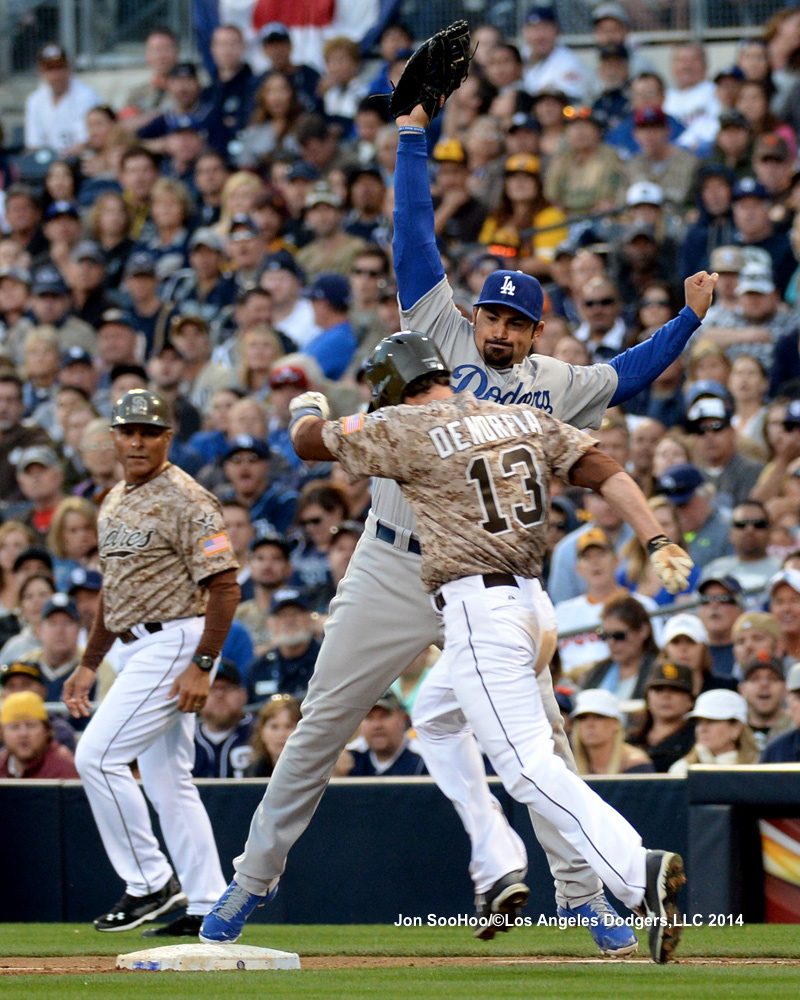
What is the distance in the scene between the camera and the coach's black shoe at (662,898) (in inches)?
192

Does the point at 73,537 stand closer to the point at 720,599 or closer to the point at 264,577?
the point at 264,577

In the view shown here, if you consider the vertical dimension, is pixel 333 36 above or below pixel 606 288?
above

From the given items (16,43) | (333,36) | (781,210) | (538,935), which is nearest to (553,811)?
(538,935)

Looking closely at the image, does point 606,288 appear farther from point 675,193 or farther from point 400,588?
point 400,588

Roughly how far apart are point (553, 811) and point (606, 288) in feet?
22.0

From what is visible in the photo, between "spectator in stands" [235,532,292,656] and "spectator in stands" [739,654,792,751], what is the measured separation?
114 inches

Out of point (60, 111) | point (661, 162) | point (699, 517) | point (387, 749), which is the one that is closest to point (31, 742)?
point (387, 749)

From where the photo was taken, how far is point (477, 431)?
5.20 meters

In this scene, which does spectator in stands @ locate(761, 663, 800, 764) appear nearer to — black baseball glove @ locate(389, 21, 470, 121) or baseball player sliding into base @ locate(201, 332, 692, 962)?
baseball player sliding into base @ locate(201, 332, 692, 962)

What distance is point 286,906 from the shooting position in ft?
26.5

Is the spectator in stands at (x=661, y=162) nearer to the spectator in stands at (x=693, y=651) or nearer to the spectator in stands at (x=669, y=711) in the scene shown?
the spectator in stands at (x=693, y=651)

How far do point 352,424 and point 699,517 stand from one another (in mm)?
4558

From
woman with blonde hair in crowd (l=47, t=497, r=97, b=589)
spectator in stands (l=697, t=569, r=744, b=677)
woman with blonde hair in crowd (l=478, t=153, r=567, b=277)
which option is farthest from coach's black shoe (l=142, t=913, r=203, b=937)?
woman with blonde hair in crowd (l=478, t=153, r=567, b=277)

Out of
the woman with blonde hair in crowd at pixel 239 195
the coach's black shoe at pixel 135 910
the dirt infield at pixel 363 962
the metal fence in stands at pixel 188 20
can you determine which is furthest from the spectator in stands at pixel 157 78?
the dirt infield at pixel 363 962
